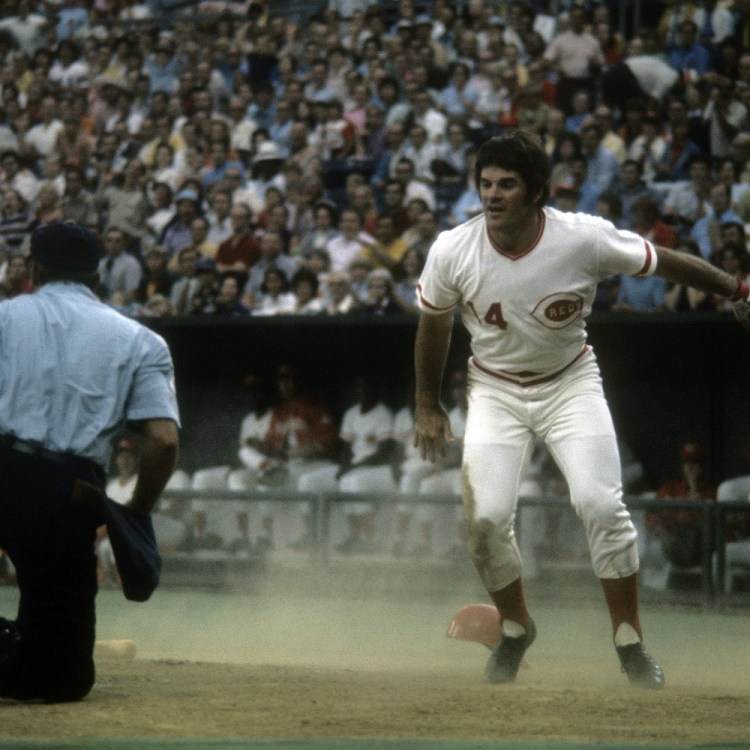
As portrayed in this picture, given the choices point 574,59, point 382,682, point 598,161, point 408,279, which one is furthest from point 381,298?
point 382,682

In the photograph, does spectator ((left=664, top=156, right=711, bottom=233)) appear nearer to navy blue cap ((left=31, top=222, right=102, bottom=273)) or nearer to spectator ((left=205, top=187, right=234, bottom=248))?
spectator ((left=205, top=187, right=234, bottom=248))

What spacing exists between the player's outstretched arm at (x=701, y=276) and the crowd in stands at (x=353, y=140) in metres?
5.02

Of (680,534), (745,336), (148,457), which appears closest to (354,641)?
(680,534)

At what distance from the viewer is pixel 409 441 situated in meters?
12.7

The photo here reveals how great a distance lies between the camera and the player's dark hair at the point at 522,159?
597 cm

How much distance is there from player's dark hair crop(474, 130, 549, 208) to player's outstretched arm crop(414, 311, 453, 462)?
0.60m

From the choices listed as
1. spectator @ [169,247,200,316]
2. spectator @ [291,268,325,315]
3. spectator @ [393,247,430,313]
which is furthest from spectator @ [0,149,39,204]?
spectator @ [393,247,430,313]

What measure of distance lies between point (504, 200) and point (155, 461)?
1.83 meters

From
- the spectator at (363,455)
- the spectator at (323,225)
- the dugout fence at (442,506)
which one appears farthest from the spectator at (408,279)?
the dugout fence at (442,506)

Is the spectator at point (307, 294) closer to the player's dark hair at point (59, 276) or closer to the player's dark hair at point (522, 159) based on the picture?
the player's dark hair at point (522, 159)

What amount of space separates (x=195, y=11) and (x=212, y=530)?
10008 mm

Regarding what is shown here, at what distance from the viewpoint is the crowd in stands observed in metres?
12.8

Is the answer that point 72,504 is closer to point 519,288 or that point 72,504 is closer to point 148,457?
point 148,457

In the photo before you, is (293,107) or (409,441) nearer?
(409,441)
